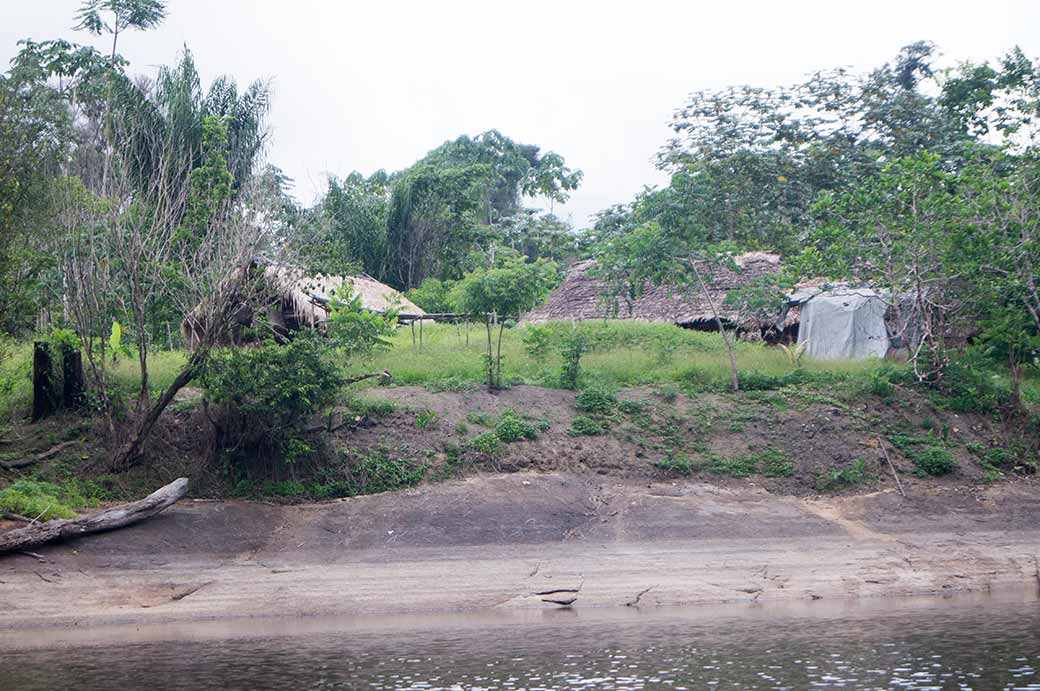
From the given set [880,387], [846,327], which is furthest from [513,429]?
[846,327]

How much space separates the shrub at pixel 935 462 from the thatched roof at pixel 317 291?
1092 centimetres

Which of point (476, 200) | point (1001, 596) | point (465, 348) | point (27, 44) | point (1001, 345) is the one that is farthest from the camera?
point (476, 200)

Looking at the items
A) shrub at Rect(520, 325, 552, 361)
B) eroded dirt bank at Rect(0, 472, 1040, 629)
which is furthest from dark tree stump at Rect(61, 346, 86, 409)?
shrub at Rect(520, 325, 552, 361)

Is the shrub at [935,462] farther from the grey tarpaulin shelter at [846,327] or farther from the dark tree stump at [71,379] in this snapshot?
the dark tree stump at [71,379]

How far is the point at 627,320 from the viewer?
30250 mm

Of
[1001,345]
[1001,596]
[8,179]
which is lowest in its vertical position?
[1001,596]

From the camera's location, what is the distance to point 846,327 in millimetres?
25438

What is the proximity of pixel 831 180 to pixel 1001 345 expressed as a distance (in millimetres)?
11478

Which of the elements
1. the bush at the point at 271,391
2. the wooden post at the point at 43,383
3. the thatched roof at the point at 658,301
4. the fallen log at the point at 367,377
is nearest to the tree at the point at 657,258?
the thatched roof at the point at 658,301

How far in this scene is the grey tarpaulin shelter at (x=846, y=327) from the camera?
25.2 metres

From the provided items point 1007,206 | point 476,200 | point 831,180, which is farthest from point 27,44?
point 1007,206

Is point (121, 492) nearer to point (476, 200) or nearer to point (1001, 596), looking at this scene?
point (1001, 596)

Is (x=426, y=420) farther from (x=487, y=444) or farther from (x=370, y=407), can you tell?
(x=487, y=444)

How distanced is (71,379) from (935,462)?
51.5 ft
